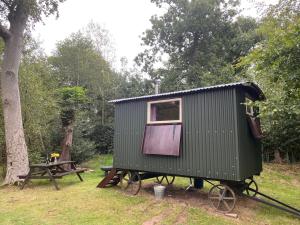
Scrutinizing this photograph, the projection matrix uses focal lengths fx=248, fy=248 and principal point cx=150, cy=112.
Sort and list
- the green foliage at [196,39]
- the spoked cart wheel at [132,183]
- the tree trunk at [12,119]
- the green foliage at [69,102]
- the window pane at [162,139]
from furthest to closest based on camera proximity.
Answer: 1. the green foliage at [196,39]
2. the green foliage at [69,102]
3. the tree trunk at [12,119]
4. the spoked cart wheel at [132,183]
5. the window pane at [162,139]

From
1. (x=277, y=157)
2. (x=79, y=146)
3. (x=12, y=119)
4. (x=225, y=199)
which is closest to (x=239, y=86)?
(x=225, y=199)

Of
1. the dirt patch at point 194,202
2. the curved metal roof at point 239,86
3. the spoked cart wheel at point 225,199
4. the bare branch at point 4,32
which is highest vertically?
the bare branch at point 4,32

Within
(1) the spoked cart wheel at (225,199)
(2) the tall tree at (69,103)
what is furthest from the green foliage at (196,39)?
(1) the spoked cart wheel at (225,199)

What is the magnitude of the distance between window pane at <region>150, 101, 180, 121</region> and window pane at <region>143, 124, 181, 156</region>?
30cm

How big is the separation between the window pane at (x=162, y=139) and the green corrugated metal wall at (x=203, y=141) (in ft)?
0.59

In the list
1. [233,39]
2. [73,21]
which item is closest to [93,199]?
[233,39]

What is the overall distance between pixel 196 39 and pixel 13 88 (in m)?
14.6

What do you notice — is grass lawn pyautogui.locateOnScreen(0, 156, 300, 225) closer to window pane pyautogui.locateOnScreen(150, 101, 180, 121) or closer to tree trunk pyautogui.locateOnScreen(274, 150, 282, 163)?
window pane pyautogui.locateOnScreen(150, 101, 180, 121)

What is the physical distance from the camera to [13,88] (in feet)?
30.6

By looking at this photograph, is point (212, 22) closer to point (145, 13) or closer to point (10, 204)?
point (145, 13)

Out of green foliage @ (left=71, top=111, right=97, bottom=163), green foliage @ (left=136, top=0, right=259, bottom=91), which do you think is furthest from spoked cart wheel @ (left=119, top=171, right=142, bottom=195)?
green foliage @ (left=136, top=0, right=259, bottom=91)

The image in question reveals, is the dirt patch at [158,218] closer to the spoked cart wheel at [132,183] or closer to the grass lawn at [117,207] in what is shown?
the grass lawn at [117,207]

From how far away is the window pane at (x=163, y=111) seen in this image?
22.9ft

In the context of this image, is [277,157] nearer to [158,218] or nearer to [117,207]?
[158,218]
